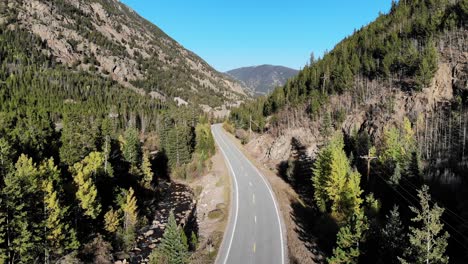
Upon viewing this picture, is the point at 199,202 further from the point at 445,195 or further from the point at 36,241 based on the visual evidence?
the point at 445,195

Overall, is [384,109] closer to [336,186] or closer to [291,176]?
[291,176]

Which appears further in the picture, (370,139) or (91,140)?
(370,139)

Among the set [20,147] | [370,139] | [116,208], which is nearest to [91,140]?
[20,147]

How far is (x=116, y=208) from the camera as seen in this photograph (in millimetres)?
48312

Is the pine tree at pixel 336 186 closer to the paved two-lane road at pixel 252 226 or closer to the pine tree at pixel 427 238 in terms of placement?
the paved two-lane road at pixel 252 226

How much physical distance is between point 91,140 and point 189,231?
28069 mm

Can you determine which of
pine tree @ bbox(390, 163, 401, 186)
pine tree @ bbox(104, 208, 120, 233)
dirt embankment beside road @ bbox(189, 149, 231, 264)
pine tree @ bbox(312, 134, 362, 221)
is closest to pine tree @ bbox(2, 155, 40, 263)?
pine tree @ bbox(104, 208, 120, 233)

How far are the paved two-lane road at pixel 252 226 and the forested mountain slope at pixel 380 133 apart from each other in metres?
5.01

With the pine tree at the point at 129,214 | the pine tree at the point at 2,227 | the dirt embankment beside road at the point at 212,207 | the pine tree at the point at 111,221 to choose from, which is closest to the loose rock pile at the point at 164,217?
the dirt embankment beside road at the point at 212,207

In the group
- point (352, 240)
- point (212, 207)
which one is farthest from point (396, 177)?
point (212, 207)

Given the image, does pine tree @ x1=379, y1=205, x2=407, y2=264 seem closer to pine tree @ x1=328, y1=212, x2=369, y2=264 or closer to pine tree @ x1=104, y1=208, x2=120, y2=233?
pine tree @ x1=328, y1=212, x2=369, y2=264

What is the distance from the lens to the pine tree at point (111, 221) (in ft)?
143

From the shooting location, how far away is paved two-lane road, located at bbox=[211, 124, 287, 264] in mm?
33719

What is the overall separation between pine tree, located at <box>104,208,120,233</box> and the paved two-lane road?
47.6 ft
